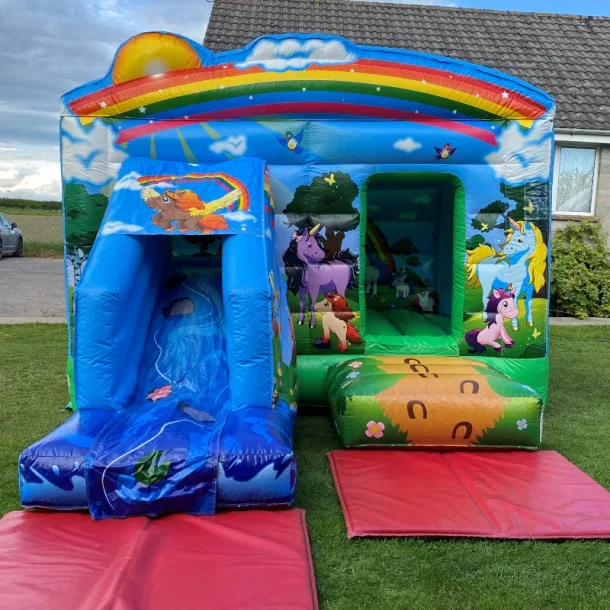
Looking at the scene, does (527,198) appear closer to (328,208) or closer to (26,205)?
(328,208)

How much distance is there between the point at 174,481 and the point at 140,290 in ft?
4.57

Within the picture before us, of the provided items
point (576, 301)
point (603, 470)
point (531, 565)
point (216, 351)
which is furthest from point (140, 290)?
point (576, 301)

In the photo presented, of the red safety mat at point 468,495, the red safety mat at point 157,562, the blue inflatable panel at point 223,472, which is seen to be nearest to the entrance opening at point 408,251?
the red safety mat at point 468,495

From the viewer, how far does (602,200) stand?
9461mm

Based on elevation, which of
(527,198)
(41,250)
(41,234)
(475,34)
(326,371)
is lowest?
(326,371)

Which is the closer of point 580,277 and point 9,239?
point 580,277

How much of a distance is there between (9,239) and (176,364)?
14890 mm

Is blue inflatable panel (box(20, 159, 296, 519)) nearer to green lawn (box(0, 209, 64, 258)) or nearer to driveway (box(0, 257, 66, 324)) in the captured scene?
driveway (box(0, 257, 66, 324))

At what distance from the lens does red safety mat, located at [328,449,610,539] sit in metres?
2.82

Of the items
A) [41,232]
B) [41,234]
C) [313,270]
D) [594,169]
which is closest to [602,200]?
[594,169]

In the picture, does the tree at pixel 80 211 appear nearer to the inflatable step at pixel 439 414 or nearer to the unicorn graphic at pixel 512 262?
the inflatable step at pixel 439 414

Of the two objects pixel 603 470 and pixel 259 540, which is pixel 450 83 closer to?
pixel 603 470

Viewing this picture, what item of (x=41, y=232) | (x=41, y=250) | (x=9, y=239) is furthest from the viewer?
(x=41, y=232)

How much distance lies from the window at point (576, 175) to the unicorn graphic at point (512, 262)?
546 cm
